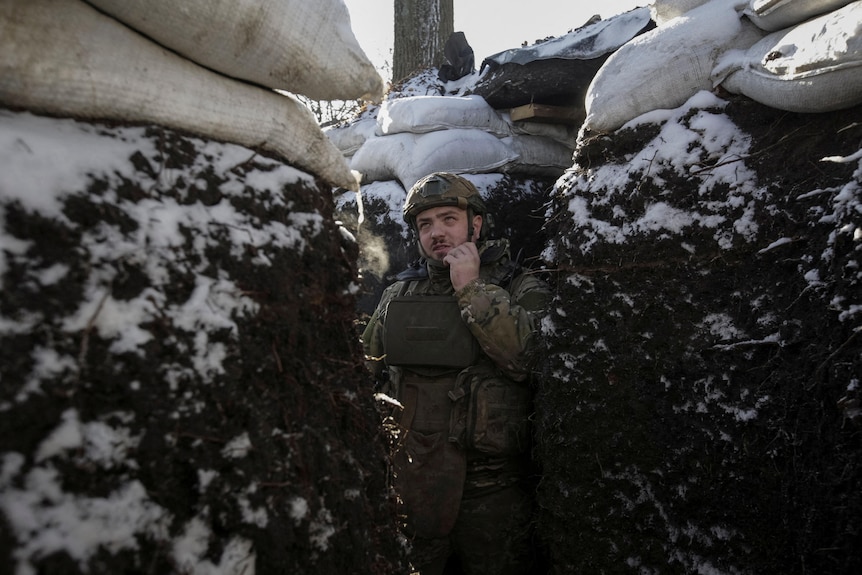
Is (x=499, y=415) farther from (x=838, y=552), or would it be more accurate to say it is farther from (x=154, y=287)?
(x=154, y=287)

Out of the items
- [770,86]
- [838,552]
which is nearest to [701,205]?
[770,86]

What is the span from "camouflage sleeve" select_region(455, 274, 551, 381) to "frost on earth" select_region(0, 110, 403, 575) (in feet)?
3.39

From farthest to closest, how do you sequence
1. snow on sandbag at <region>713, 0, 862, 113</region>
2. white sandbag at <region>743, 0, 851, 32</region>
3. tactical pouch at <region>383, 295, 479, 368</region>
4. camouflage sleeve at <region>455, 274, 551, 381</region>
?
tactical pouch at <region>383, 295, 479, 368</region>, camouflage sleeve at <region>455, 274, 551, 381</region>, white sandbag at <region>743, 0, 851, 32</region>, snow on sandbag at <region>713, 0, 862, 113</region>

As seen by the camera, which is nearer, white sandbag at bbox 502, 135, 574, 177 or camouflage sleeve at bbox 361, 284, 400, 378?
camouflage sleeve at bbox 361, 284, 400, 378

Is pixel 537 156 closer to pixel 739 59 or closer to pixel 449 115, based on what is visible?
pixel 449 115

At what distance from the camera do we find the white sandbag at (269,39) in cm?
86

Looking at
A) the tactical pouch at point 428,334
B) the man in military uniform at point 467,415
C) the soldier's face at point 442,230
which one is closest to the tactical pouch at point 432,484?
the man in military uniform at point 467,415

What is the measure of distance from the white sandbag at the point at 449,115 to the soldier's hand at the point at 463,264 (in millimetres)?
1105

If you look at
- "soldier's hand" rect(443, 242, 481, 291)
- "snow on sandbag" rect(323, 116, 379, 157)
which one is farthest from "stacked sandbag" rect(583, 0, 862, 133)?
"snow on sandbag" rect(323, 116, 379, 157)

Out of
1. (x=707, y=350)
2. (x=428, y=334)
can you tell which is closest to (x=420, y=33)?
(x=428, y=334)

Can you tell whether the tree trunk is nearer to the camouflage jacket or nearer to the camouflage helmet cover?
the camouflage helmet cover

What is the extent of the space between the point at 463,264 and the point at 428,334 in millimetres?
321

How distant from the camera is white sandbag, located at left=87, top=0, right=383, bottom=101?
2.83 feet

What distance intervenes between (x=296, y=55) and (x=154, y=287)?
526 mm
